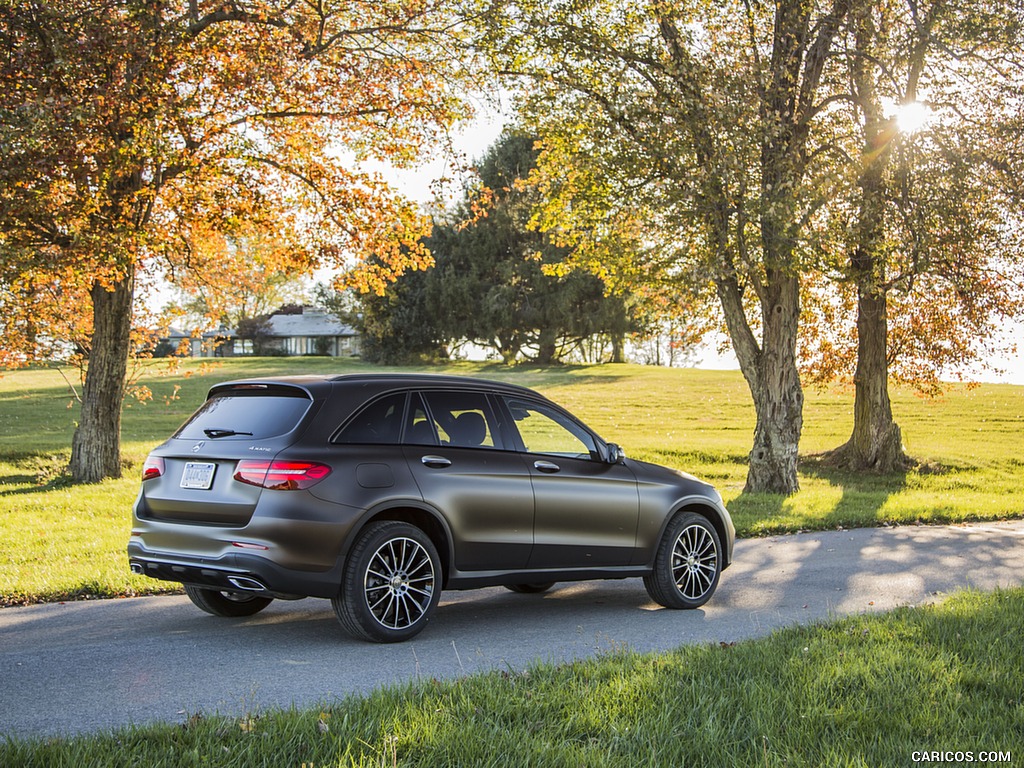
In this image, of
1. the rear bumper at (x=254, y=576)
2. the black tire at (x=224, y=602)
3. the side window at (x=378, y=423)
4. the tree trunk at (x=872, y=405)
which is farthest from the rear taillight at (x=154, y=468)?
the tree trunk at (x=872, y=405)

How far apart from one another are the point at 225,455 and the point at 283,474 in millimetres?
510

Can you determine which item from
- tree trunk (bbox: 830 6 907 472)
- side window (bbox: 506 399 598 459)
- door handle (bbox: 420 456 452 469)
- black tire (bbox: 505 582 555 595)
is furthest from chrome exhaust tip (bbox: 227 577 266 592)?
tree trunk (bbox: 830 6 907 472)

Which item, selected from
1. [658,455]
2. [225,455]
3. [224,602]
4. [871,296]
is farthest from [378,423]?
[658,455]

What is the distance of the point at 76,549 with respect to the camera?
11484 millimetres

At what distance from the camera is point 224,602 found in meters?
8.05

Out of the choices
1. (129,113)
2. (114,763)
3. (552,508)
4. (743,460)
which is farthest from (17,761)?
(743,460)

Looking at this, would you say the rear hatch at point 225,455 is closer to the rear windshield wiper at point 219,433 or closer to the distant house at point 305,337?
the rear windshield wiper at point 219,433

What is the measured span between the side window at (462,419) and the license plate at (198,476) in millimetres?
1627

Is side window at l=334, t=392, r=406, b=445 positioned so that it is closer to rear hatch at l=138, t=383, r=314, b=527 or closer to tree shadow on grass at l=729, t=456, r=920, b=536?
rear hatch at l=138, t=383, r=314, b=527

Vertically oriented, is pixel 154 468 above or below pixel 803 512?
above

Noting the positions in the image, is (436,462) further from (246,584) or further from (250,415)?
(246,584)

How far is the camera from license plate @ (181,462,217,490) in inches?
273

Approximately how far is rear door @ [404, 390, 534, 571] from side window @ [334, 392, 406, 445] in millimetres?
102

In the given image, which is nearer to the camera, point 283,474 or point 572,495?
point 283,474
